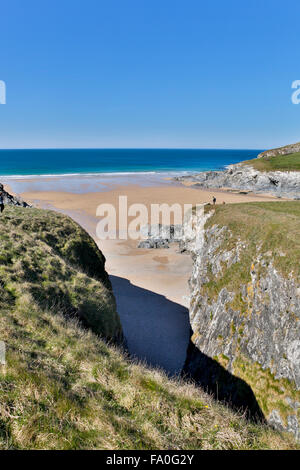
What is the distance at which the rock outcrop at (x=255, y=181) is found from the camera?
78.7 m

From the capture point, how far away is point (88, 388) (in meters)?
6.29

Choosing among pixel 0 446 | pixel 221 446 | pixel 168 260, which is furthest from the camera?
pixel 168 260

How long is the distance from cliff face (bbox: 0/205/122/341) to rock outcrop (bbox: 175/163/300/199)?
76619 millimetres

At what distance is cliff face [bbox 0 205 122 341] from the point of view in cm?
1075

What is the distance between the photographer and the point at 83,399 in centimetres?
584

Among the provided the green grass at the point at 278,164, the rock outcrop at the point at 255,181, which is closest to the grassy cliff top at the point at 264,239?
the rock outcrop at the point at 255,181

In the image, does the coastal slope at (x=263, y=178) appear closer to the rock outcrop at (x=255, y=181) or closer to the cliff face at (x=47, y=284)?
the rock outcrop at (x=255, y=181)

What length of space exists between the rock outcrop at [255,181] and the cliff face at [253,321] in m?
68.7

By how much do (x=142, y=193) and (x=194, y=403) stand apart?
71039mm

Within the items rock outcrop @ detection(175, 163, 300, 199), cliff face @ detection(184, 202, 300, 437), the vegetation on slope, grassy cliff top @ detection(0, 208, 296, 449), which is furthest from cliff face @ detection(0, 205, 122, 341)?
rock outcrop @ detection(175, 163, 300, 199)

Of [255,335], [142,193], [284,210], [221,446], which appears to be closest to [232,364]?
[255,335]

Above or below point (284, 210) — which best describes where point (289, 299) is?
below

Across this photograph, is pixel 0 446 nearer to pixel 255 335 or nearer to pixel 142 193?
pixel 255 335

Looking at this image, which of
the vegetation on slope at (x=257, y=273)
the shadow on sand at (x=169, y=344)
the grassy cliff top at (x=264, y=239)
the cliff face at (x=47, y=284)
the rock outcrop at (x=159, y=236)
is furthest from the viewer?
the rock outcrop at (x=159, y=236)
